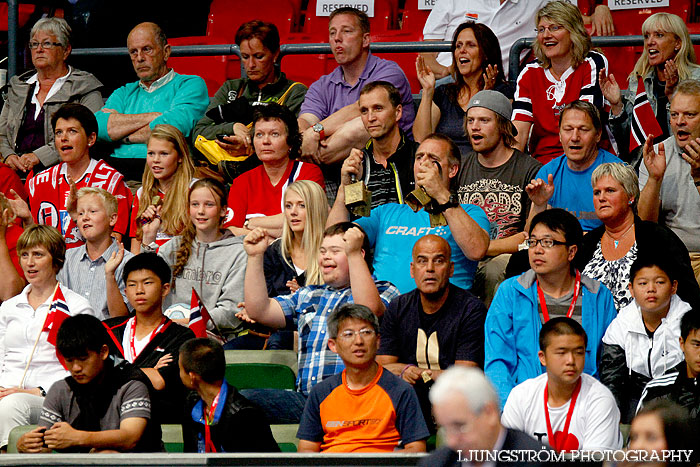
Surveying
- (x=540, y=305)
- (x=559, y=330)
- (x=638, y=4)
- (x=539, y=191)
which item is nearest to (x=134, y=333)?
(x=540, y=305)

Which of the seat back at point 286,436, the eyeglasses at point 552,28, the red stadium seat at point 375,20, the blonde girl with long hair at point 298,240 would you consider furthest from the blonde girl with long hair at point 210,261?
the red stadium seat at point 375,20

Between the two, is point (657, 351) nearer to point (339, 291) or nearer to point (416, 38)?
point (339, 291)

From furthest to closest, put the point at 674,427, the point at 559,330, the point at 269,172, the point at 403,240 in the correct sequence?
the point at 269,172 → the point at 403,240 → the point at 559,330 → the point at 674,427

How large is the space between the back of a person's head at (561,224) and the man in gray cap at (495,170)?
66 cm

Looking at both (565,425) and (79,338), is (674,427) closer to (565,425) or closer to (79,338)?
(565,425)

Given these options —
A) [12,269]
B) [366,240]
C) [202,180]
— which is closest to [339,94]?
[202,180]

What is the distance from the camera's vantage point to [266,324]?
5.01 meters

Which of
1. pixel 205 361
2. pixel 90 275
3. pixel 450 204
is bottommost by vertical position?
pixel 205 361

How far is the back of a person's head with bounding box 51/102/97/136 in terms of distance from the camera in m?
6.42

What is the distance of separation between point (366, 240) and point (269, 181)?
1.24 metres

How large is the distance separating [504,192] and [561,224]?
0.90 meters

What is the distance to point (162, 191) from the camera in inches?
240

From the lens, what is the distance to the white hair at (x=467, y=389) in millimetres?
2809

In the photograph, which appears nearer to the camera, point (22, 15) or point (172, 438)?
point (172, 438)
